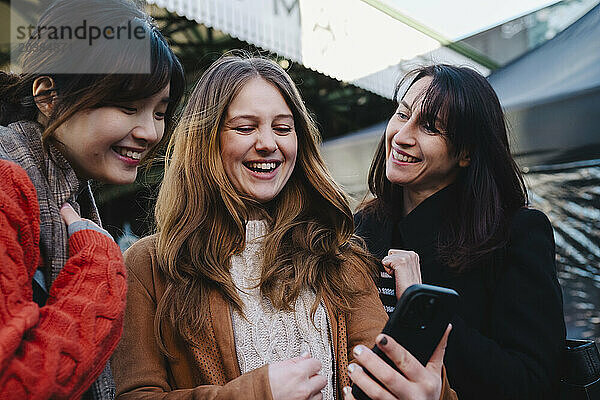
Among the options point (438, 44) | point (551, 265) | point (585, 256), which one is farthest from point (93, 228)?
point (438, 44)

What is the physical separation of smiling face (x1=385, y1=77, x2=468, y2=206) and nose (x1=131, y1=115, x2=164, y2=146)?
1.00 metres

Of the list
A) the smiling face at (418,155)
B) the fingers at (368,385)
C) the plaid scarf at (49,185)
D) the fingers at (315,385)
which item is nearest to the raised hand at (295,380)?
the fingers at (315,385)

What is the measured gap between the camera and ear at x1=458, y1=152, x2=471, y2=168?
1.91m

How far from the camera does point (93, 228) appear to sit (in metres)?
1.05

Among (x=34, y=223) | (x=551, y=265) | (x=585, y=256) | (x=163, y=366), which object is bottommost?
(x=585, y=256)

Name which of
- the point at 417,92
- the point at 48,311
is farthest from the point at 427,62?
the point at 48,311

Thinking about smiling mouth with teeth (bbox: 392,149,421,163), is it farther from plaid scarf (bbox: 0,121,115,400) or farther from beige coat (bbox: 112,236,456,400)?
plaid scarf (bbox: 0,121,115,400)

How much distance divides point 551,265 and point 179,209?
Result: 1.19 m

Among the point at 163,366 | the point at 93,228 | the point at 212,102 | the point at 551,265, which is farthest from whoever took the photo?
the point at 551,265

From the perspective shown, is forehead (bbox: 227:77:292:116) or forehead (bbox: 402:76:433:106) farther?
forehead (bbox: 402:76:433:106)

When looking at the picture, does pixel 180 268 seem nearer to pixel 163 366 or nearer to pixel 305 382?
pixel 163 366

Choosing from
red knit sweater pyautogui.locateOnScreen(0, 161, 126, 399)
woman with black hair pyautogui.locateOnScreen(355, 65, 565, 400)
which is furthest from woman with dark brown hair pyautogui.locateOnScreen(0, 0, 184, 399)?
woman with black hair pyautogui.locateOnScreen(355, 65, 565, 400)

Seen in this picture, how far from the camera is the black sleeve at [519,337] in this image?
1.50m

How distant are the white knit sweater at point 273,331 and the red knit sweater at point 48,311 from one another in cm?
40
